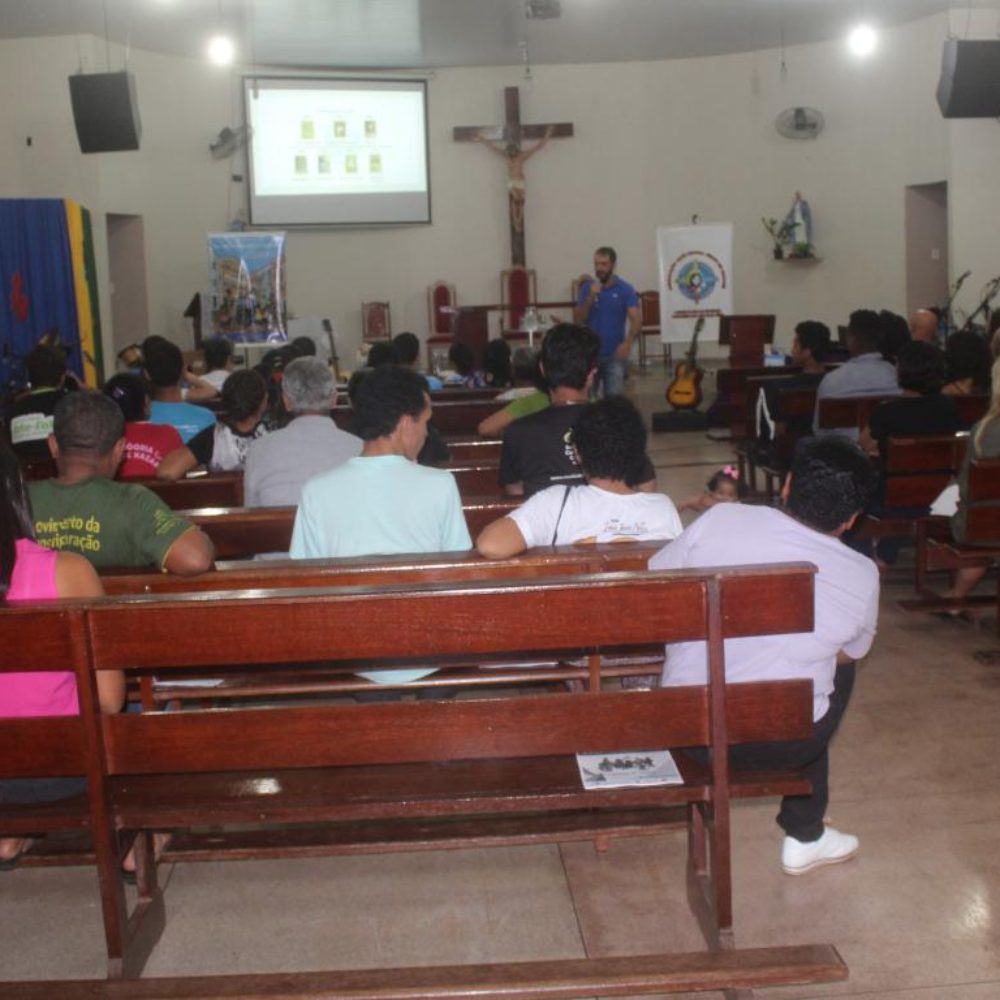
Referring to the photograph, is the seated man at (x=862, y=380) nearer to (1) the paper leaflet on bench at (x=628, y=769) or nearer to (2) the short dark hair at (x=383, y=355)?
(2) the short dark hair at (x=383, y=355)

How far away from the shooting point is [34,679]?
8.43 feet

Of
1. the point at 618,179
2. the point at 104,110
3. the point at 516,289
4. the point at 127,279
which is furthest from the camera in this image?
the point at 618,179

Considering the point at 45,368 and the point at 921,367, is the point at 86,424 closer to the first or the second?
the point at 45,368

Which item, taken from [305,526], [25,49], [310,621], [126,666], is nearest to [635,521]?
[305,526]

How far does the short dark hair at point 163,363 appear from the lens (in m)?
5.39

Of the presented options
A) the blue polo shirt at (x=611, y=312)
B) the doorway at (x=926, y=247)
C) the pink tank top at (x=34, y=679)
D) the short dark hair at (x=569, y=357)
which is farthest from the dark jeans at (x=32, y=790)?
the doorway at (x=926, y=247)

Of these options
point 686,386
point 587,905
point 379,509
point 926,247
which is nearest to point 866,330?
point 379,509

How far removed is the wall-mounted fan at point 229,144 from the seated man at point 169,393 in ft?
29.8

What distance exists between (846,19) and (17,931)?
12427 millimetres

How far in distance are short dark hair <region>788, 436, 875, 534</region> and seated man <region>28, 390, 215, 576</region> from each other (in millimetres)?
1276

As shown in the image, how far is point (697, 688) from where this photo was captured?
8.13 feet

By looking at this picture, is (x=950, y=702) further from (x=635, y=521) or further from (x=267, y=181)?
(x=267, y=181)

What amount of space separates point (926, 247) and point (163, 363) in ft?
34.4

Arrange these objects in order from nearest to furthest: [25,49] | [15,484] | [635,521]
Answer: [15,484] → [635,521] → [25,49]
